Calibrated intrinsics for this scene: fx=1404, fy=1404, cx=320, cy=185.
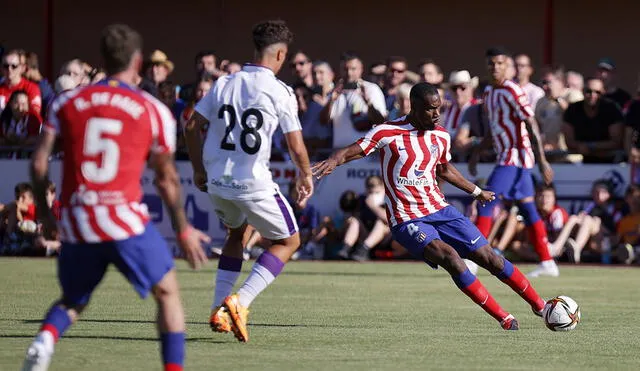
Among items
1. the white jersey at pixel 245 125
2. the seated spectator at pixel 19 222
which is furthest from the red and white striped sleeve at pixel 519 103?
the seated spectator at pixel 19 222

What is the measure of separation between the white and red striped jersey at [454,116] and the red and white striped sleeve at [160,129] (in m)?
11.6

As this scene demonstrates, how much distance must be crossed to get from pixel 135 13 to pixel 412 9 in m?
4.67

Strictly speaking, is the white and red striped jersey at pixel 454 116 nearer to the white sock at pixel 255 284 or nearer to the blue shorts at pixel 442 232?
the blue shorts at pixel 442 232

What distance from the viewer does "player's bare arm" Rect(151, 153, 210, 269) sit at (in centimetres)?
661

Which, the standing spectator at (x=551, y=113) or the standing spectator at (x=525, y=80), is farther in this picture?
the standing spectator at (x=551, y=113)

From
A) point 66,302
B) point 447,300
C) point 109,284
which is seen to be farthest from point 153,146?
point 109,284

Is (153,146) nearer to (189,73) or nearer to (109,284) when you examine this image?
(109,284)

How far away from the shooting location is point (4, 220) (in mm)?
18234

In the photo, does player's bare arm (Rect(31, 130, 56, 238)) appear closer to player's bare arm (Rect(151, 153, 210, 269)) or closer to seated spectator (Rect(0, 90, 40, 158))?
player's bare arm (Rect(151, 153, 210, 269))

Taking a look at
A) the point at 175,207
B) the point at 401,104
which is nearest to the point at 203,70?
the point at 401,104

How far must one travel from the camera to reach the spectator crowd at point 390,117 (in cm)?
1777

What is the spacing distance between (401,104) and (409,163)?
22.7 ft

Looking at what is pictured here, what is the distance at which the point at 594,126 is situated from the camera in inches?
710

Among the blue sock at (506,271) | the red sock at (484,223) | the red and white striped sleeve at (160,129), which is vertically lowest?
the red sock at (484,223)
